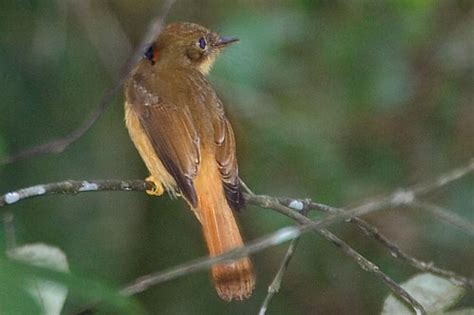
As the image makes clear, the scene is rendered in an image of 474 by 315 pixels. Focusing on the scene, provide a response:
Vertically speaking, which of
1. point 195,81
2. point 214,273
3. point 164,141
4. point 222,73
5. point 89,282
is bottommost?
point 89,282

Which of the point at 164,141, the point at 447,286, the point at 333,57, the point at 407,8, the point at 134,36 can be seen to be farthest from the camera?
the point at 134,36

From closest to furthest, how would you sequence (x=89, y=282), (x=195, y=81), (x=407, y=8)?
(x=89, y=282)
(x=195, y=81)
(x=407, y=8)

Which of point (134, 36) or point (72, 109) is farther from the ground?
point (134, 36)

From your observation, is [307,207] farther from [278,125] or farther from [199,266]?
[278,125]

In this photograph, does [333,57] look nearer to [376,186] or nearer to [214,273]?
[376,186]

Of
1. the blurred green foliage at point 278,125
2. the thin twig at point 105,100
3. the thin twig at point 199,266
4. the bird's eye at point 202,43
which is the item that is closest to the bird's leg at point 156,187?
the thin twig at point 105,100

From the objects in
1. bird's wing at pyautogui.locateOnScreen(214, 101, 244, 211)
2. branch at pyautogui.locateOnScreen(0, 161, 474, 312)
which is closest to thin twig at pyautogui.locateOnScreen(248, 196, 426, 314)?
branch at pyautogui.locateOnScreen(0, 161, 474, 312)

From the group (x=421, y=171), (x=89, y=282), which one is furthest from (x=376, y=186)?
(x=89, y=282)

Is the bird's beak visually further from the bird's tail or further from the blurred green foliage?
the bird's tail
